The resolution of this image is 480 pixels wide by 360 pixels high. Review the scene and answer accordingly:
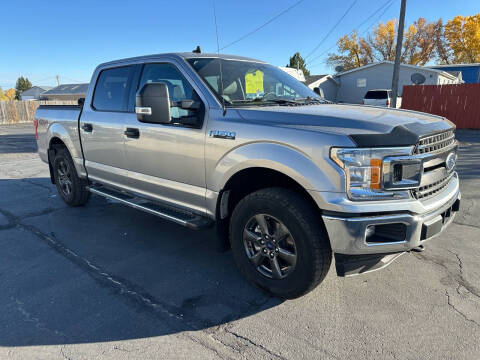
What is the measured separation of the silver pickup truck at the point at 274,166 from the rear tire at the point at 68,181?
1.11 metres

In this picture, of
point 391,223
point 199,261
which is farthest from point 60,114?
point 391,223

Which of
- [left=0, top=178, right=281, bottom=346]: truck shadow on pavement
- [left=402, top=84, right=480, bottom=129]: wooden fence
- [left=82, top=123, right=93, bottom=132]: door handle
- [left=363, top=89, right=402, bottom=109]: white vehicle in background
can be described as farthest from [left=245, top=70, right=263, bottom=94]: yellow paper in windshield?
[left=363, top=89, right=402, bottom=109]: white vehicle in background

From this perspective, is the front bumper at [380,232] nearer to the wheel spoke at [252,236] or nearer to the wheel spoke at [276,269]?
the wheel spoke at [276,269]

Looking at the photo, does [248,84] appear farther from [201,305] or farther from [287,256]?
[201,305]

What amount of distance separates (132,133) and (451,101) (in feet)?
53.0

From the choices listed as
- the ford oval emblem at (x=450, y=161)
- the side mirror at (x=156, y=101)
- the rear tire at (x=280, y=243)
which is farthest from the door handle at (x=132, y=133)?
the ford oval emblem at (x=450, y=161)

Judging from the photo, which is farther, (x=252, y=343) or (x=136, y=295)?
(x=136, y=295)

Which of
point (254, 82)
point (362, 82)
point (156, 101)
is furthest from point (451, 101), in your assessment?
point (362, 82)

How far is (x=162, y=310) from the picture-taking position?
2.77 m

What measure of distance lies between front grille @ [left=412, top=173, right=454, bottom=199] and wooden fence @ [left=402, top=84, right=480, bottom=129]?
14.9 metres

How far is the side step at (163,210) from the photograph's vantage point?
129 inches

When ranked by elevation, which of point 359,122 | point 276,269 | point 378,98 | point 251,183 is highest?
point 359,122

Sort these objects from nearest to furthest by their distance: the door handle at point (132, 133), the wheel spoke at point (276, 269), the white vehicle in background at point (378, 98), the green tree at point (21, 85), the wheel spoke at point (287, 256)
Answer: the wheel spoke at point (287, 256) < the wheel spoke at point (276, 269) < the door handle at point (132, 133) < the white vehicle in background at point (378, 98) < the green tree at point (21, 85)

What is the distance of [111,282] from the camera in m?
3.19
